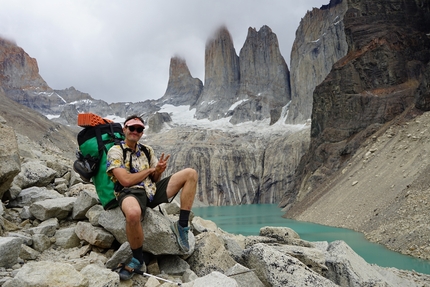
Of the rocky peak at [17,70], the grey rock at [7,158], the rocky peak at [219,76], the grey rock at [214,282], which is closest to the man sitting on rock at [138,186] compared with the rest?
the grey rock at [214,282]

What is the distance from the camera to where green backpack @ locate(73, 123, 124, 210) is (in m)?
4.96

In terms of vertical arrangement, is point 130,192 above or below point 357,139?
below

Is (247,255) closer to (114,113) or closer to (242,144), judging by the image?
(242,144)

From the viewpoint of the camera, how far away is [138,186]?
4.77 m

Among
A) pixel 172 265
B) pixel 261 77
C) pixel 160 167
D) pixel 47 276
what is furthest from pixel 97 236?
pixel 261 77

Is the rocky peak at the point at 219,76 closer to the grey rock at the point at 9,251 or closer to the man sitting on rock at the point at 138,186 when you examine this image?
the man sitting on rock at the point at 138,186

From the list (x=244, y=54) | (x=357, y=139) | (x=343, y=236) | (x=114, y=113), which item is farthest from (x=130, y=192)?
(x=114, y=113)

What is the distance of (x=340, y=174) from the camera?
33.4 metres

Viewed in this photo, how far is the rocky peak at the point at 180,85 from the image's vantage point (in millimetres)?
148375

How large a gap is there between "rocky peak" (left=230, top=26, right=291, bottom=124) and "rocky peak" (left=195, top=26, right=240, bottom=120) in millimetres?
3975

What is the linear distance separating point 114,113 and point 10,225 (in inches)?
7231

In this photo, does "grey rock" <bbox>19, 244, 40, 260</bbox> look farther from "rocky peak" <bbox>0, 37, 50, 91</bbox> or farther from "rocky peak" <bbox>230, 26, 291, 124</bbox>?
"rocky peak" <bbox>0, 37, 50, 91</bbox>

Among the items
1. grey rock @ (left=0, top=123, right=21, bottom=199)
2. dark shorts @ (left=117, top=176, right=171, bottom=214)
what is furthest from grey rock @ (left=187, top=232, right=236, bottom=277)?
grey rock @ (left=0, top=123, right=21, bottom=199)

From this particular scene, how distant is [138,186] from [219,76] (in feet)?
392
